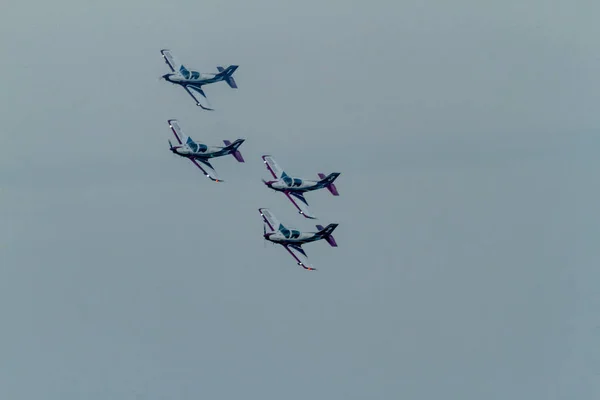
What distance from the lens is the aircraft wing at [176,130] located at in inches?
5221

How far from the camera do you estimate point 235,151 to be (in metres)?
132

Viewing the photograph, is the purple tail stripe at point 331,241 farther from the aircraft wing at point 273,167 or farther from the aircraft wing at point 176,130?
the aircraft wing at point 176,130

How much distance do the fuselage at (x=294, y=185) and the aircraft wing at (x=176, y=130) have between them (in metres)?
8.57

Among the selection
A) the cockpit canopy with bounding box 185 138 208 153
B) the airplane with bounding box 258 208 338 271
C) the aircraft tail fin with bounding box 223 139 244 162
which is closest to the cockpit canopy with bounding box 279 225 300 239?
the airplane with bounding box 258 208 338 271

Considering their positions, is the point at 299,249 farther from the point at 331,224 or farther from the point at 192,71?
the point at 192,71

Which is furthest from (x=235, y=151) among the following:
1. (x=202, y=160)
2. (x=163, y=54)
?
(x=163, y=54)

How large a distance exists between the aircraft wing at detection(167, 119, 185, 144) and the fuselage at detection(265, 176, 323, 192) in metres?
8.57

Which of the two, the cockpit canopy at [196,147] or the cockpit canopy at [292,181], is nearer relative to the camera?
the cockpit canopy at [292,181]

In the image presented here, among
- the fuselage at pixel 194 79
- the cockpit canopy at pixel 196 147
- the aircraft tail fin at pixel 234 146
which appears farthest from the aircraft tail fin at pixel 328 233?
the fuselage at pixel 194 79

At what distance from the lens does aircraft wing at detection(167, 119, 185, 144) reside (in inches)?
5221

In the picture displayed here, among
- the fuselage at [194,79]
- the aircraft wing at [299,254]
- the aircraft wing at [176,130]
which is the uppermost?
the fuselage at [194,79]

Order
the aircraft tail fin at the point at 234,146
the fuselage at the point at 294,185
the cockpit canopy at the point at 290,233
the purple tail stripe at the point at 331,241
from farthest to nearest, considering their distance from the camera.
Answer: the aircraft tail fin at the point at 234,146 < the fuselage at the point at 294,185 < the cockpit canopy at the point at 290,233 < the purple tail stripe at the point at 331,241

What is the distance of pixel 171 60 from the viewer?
138 m

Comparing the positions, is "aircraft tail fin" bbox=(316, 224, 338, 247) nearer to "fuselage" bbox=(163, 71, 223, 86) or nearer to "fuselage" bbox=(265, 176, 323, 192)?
"fuselage" bbox=(265, 176, 323, 192)
